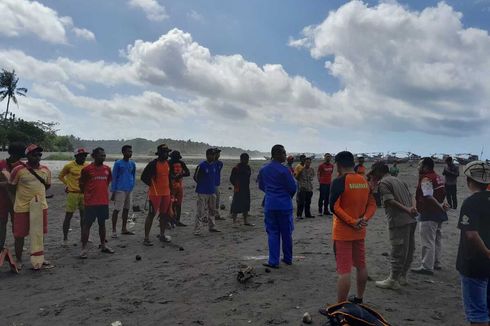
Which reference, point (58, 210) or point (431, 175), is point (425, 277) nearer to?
point (431, 175)

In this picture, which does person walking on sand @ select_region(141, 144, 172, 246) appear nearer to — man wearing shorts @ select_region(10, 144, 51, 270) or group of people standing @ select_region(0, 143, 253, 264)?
group of people standing @ select_region(0, 143, 253, 264)

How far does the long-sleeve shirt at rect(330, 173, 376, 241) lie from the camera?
16.1 feet

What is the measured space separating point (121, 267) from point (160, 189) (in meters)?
2.12

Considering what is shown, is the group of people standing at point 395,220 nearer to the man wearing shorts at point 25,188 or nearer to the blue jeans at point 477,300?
the blue jeans at point 477,300

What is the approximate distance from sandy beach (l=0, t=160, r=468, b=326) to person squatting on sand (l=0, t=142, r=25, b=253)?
836 millimetres

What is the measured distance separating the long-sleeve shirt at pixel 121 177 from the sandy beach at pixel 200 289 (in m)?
1.45

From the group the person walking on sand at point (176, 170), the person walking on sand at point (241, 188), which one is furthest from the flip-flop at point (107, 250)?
the person walking on sand at point (241, 188)

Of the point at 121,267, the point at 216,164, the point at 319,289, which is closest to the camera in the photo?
the point at 319,289

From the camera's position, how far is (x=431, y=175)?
691 cm

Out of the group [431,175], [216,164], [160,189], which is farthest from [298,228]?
[431,175]

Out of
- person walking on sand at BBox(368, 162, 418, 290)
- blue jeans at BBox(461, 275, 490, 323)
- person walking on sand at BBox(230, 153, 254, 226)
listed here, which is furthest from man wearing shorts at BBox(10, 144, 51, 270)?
blue jeans at BBox(461, 275, 490, 323)

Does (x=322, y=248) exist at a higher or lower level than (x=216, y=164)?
lower

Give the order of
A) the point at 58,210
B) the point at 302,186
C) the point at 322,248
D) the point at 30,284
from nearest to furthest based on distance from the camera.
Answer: the point at 30,284, the point at 322,248, the point at 302,186, the point at 58,210

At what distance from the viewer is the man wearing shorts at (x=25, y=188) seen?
23.1ft
